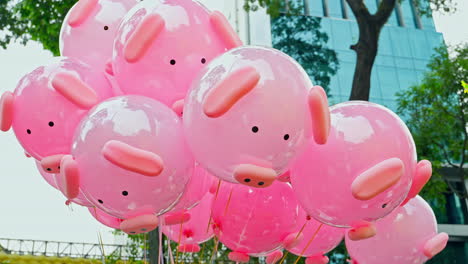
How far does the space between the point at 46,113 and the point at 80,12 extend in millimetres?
796

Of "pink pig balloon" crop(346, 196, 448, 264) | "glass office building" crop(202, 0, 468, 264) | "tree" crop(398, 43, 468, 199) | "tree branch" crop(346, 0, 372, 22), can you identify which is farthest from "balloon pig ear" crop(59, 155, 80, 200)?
"glass office building" crop(202, 0, 468, 264)

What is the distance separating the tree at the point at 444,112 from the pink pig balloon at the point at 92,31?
10266mm

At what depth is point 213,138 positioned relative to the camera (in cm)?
214

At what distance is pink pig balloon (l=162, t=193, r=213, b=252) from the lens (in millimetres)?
3309

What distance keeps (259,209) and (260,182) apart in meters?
0.85

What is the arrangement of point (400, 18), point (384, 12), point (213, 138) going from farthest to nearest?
point (400, 18) → point (384, 12) → point (213, 138)

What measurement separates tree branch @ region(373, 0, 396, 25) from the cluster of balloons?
12.8ft

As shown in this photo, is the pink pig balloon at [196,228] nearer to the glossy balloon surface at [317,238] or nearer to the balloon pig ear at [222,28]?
the glossy balloon surface at [317,238]

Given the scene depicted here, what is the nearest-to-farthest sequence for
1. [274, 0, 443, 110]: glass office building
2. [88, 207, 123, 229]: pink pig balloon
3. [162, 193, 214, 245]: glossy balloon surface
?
1. [88, 207, 123, 229]: pink pig balloon
2. [162, 193, 214, 245]: glossy balloon surface
3. [274, 0, 443, 110]: glass office building

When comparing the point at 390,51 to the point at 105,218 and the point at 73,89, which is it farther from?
the point at 73,89

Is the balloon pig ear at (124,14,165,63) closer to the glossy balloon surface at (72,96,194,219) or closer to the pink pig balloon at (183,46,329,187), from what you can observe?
the glossy balloon surface at (72,96,194,219)

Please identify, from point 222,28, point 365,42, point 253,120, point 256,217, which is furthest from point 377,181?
point 365,42

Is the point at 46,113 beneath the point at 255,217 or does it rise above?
above

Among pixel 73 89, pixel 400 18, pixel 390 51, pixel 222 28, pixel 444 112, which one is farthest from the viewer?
pixel 400 18
